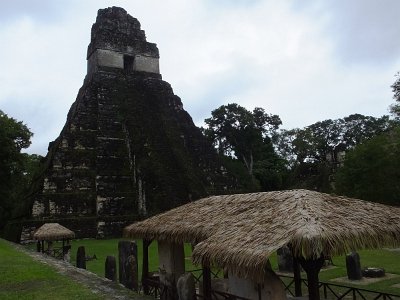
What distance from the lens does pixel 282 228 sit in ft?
17.8

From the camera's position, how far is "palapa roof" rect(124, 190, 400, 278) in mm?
5062

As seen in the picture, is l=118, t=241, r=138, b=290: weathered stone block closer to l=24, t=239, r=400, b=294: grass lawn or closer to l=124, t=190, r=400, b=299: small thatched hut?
l=24, t=239, r=400, b=294: grass lawn

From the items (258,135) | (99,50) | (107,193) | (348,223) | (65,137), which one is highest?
(99,50)

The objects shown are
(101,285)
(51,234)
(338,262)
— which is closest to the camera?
(101,285)

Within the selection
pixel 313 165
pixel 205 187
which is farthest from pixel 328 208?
pixel 313 165

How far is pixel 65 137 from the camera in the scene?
22766 millimetres

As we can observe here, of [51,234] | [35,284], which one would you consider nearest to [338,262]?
[51,234]

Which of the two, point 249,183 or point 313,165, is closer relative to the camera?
point 249,183

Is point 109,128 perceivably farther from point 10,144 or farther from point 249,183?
point 249,183

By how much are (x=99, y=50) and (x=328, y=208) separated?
76.8 feet

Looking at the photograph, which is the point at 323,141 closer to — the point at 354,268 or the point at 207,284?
the point at 354,268

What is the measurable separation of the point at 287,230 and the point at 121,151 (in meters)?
19.1

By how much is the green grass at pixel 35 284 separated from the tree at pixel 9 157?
17.4 metres

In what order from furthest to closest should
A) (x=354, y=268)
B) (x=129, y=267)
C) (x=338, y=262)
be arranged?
(x=338, y=262)
(x=354, y=268)
(x=129, y=267)
